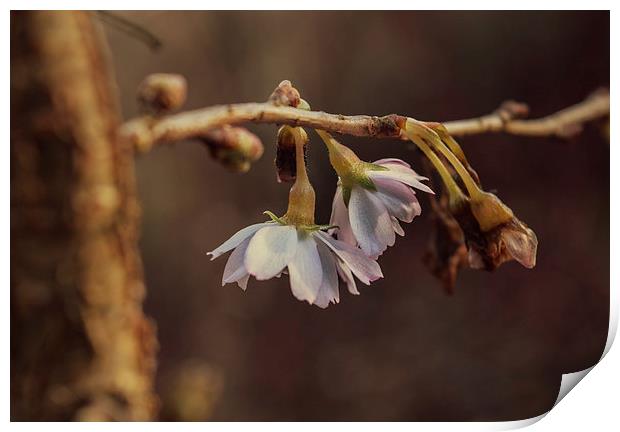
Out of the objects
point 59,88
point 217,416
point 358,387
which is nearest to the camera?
point 59,88

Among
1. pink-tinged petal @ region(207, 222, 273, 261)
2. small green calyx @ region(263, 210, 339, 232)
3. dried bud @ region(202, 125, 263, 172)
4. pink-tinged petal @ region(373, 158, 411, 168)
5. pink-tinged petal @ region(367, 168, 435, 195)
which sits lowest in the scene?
pink-tinged petal @ region(207, 222, 273, 261)

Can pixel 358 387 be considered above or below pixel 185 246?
below

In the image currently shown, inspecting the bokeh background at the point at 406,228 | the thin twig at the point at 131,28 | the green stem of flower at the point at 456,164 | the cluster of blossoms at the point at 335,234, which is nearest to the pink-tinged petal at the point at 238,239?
the cluster of blossoms at the point at 335,234

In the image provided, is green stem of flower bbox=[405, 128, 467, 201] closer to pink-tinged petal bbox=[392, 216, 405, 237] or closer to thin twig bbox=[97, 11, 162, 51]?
pink-tinged petal bbox=[392, 216, 405, 237]

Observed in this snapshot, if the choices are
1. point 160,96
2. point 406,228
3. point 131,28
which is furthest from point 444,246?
point 131,28

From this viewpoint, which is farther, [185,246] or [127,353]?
[185,246]

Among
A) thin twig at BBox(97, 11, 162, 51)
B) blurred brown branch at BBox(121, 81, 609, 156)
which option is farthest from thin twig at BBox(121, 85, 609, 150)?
thin twig at BBox(97, 11, 162, 51)

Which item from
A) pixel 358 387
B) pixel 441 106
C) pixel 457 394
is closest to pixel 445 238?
pixel 441 106

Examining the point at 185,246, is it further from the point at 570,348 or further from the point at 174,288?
the point at 570,348
